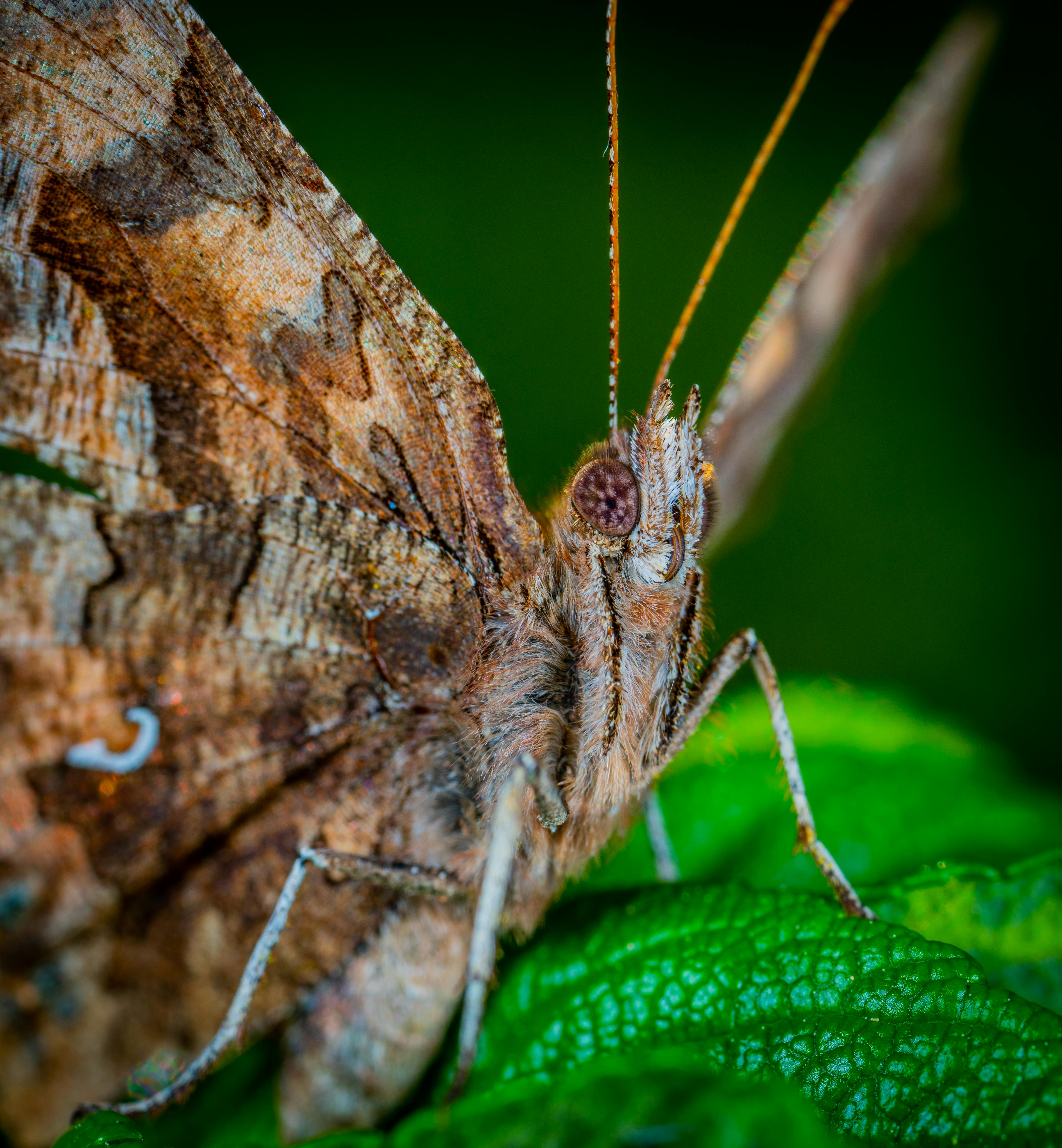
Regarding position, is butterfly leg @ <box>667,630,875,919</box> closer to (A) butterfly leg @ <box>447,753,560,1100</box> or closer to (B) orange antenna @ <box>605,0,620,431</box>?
(A) butterfly leg @ <box>447,753,560,1100</box>

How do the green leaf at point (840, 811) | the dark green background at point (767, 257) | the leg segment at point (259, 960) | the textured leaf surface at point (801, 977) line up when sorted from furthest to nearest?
the dark green background at point (767, 257) → the green leaf at point (840, 811) → the leg segment at point (259, 960) → the textured leaf surface at point (801, 977)

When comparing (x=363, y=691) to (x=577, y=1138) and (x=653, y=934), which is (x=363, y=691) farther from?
(x=577, y=1138)

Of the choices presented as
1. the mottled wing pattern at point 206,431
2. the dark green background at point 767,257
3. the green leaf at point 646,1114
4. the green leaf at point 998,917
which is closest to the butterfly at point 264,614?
the mottled wing pattern at point 206,431

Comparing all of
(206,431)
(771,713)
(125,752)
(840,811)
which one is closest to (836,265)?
(771,713)

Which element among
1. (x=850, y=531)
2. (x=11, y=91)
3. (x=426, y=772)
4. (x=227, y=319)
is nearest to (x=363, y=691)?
(x=426, y=772)

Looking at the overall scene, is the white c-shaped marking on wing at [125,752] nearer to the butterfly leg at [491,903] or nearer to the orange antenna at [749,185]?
the butterfly leg at [491,903]

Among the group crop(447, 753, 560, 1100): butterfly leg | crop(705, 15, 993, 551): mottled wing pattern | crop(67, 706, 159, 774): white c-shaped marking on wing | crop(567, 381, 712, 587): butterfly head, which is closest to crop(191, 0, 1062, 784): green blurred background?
crop(705, 15, 993, 551): mottled wing pattern
